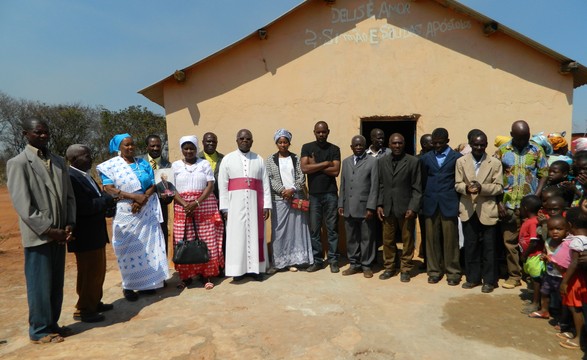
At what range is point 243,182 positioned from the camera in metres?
5.12

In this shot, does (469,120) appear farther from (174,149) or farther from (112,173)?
(112,173)

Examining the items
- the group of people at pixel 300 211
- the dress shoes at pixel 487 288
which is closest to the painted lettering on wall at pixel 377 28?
the group of people at pixel 300 211

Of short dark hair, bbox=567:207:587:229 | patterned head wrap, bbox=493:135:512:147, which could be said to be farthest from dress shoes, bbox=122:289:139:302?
patterned head wrap, bbox=493:135:512:147

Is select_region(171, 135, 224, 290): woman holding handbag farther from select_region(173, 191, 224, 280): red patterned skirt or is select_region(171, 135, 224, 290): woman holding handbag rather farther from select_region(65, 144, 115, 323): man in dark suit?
select_region(65, 144, 115, 323): man in dark suit

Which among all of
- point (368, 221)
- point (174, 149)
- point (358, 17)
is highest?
point (358, 17)

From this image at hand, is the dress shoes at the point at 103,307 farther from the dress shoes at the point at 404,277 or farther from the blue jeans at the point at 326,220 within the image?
the dress shoes at the point at 404,277

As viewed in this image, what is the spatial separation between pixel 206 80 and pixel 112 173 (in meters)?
2.45

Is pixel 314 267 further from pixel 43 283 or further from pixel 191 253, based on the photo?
pixel 43 283

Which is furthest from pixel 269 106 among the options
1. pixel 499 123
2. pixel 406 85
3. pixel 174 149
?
pixel 499 123

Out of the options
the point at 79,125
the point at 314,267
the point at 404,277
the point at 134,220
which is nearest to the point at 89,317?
the point at 134,220

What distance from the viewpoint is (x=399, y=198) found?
194 inches


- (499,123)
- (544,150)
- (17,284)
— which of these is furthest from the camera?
Answer: (499,123)

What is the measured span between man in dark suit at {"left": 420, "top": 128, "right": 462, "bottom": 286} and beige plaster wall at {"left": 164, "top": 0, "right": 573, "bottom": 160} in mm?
1391

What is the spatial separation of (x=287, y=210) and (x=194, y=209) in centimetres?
128
